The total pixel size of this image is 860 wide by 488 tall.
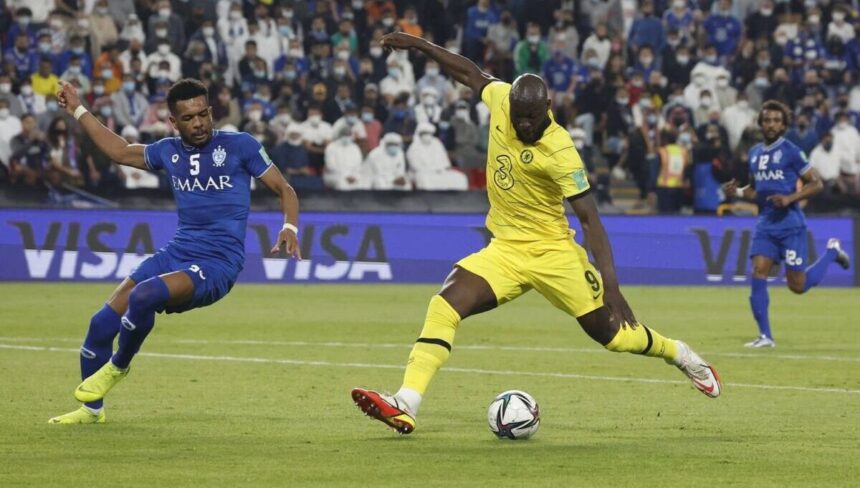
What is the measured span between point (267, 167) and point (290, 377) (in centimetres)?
316

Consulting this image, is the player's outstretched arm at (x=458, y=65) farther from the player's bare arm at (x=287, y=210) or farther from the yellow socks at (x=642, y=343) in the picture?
the yellow socks at (x=642, y=343)

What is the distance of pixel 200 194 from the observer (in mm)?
10148

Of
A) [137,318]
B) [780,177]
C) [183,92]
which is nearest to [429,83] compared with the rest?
[780,177]

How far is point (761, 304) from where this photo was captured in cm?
1602

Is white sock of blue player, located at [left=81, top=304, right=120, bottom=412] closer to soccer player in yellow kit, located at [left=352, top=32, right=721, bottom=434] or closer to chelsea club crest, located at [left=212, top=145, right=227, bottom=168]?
chelsea club crest, located at [left=212, top=145, right=227, bottom=168]

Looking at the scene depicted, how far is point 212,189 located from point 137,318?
1.02 meters

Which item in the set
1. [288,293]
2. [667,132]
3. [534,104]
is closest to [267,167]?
[534,104]

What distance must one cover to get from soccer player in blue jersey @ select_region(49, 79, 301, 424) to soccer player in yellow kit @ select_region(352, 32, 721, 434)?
3.55ft

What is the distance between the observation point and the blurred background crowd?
2542cm

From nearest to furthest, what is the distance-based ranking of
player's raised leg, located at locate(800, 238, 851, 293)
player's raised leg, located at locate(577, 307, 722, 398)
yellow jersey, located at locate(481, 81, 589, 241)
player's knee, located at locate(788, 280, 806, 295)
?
yellow jersey, located at locate(481, 81, 589, 241), player's raised leg, located at locate(577, 307, 722, 398), player's knee, located at locate(788, 280, 806, 295), player's raised leg, located at locate(800, 238, 851, 293)

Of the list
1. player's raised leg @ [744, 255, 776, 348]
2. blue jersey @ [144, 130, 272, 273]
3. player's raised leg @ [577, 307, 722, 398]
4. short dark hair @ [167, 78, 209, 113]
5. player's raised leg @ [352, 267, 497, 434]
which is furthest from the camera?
player's raised leg @ [744, 255, 776, 348]

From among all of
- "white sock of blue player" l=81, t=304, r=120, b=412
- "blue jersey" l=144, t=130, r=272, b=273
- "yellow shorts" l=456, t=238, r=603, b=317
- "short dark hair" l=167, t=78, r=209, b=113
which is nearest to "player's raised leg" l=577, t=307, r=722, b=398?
"yellow shorts" l=456, t=238, r=603, b=317

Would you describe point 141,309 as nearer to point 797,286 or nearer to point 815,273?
point 797,286

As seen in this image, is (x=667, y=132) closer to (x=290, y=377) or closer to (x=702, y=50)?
(x=702, y=50)
